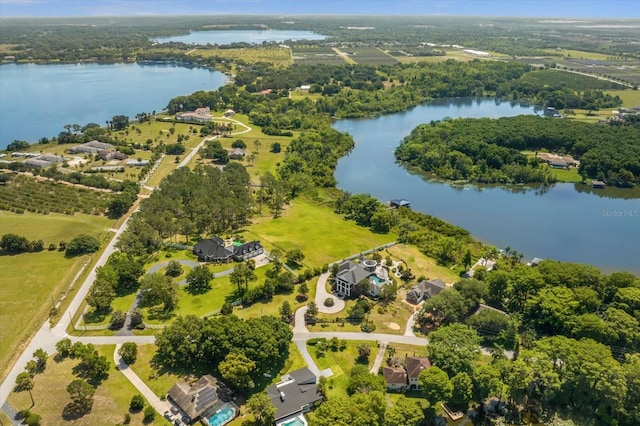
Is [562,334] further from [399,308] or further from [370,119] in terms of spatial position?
[370,119]

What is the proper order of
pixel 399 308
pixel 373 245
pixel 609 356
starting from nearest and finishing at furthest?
pixel 609 356
pixel 399 308
pixel 373 245

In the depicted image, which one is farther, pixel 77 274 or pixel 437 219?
pixel 437 219

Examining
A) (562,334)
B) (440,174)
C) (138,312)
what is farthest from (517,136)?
(138,312)

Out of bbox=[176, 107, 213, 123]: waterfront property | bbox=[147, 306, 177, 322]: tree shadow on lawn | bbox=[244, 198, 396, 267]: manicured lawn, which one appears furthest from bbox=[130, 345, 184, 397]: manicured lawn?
bbox=[176, 107, 213, 123]: waterfront property

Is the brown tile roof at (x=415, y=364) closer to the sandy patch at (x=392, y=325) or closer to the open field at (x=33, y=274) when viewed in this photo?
the sandy patch at (x=392, y=325)

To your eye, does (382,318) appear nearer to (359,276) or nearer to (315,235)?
(359,276)

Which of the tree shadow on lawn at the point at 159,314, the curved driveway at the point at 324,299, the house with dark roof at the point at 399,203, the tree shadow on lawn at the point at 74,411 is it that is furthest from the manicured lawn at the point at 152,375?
the house with dark roof at the point at 399,203

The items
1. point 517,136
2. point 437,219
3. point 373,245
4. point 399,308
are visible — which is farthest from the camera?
point 517,136

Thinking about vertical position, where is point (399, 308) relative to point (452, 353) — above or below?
below
